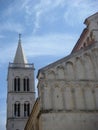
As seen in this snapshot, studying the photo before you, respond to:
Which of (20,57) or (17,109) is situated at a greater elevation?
(20,57)

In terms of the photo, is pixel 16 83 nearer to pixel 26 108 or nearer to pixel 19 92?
pixel 19 92

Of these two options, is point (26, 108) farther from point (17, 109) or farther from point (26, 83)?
point (26, 83)

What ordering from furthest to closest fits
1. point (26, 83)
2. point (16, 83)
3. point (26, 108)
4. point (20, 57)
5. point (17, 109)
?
point (20, 57)
point (26, 83)
point (16, 83)
point (26, 108)
point (17, 109)

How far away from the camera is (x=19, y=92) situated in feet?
168

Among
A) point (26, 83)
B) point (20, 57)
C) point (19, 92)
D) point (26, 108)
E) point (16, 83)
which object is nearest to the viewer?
point (26, 108)

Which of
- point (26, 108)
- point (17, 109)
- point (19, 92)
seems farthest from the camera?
point (19, 92)

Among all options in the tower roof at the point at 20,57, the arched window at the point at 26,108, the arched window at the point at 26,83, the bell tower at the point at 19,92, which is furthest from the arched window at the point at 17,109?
the tower roof at the point at 20,57

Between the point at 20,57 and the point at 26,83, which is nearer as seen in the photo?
the point at 26,83

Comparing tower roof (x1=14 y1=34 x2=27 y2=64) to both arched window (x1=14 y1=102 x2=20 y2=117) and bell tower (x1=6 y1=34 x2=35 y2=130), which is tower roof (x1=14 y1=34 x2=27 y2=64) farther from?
arched window (x1=14 y1=102 x2=20 y2=117)

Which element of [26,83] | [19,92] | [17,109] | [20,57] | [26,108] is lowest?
[17,109]

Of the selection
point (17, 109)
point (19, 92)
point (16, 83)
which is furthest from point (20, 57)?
point (17, 109)

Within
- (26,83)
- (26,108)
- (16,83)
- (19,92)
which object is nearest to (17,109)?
(26,108)

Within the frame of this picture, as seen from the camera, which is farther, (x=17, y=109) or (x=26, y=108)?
(x=26, y=108)

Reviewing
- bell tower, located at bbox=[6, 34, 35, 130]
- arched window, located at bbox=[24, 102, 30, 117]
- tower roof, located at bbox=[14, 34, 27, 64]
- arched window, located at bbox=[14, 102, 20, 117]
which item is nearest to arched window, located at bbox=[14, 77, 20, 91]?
bell tower, located at bbox=[6, 34, 35, 130]
